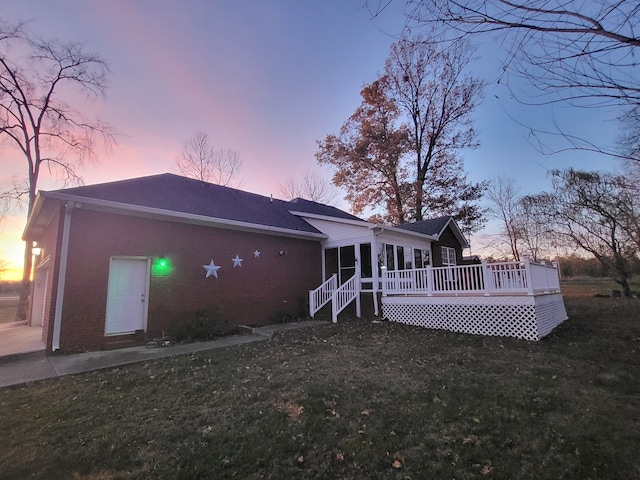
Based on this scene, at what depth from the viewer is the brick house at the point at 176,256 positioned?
7238mm

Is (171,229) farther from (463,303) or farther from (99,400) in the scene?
(463,303)

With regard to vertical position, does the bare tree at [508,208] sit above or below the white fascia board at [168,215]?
above

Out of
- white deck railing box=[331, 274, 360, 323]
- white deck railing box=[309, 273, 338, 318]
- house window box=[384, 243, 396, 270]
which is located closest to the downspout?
white deck railing box=[309, 273, 338, 318]

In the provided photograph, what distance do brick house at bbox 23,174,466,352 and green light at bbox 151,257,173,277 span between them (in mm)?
25

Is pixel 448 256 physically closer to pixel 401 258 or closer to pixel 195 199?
pixel 401 258

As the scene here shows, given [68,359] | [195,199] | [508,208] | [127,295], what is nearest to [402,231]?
[195,199]

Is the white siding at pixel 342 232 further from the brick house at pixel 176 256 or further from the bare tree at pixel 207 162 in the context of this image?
the bare tree at pixel 207 162

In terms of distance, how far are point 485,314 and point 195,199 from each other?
9.63 metres

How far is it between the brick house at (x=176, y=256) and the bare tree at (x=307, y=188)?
1386cm

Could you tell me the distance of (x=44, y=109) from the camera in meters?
14.2

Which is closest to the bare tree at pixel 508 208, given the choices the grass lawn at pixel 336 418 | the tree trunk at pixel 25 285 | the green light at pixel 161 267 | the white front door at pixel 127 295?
the grass lawn at pixel 336 418

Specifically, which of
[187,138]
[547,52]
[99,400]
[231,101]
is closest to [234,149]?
[187,138]

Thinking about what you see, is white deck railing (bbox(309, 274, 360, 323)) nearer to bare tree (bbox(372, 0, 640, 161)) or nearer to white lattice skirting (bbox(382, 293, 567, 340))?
white lattice skirting (bbox(382, 293, 567, 340))

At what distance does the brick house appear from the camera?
7238 mm
